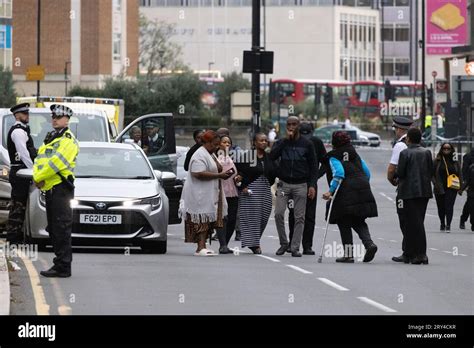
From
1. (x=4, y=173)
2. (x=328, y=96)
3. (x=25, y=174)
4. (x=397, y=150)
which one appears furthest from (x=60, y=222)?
(x=328, y=96)

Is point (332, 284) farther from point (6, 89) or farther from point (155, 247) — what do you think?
point (6, 89)

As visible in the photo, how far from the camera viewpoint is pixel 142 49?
119 m

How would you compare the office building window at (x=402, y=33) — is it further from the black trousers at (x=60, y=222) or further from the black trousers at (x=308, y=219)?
the black trousers at (x=60, y=222)

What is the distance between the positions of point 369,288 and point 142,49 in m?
104

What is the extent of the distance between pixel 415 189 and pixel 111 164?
14.6ft

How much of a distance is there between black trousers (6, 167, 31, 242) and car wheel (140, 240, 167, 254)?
1703mm

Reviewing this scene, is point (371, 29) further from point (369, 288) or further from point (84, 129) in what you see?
point (369, 288)

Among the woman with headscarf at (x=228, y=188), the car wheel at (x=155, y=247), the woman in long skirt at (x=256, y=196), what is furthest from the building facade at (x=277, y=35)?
the car wheel at (x=155, y=247)

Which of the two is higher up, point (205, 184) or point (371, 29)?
point (371, 29)

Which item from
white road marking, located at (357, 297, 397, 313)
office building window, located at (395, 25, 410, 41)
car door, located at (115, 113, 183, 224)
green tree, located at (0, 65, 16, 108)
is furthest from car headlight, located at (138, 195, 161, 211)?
office building window, located at (395, 25, 410, 41)

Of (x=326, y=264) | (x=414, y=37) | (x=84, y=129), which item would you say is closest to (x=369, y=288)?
(x=326, y=264)

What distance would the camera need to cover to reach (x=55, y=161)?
16.2 meters

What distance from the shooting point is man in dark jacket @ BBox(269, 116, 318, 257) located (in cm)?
2111

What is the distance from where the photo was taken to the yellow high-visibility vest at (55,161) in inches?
639
